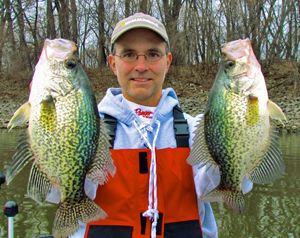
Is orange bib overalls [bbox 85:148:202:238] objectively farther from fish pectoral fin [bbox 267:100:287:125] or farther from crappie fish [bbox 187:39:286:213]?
fish pectoral fin [bbox 267:100:287:125]

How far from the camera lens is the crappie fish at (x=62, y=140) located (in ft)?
5.66

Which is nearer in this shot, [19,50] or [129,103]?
[129,103]

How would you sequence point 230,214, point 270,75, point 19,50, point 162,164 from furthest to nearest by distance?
1. point 19,50
2. point 270,75
3. point 230,214
4. point 162,164


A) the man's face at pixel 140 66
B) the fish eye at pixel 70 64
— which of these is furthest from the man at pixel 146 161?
the fish eye at pixel 70 64

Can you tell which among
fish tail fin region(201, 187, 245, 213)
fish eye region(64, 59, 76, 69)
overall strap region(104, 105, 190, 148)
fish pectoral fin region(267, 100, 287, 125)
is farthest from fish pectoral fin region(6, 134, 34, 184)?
fish pectoral fin region(267, 100, 287, 125)

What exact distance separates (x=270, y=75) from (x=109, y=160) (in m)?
16.1

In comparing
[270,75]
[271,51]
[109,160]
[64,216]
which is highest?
[271,51]

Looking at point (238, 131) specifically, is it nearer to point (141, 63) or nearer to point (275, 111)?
point (275, 111)

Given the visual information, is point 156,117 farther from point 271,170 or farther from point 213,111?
point 271,170

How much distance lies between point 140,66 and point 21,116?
3.00 ft

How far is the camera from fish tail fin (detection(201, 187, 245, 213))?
1.92 m

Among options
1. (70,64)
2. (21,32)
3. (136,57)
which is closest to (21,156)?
(70,64)

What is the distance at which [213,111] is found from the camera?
1.94 m

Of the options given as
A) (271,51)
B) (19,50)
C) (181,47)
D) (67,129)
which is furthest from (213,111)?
(19,50)
